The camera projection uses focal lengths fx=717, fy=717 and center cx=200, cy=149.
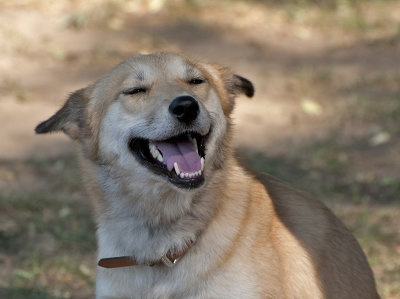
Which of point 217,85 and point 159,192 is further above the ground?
point 217,85

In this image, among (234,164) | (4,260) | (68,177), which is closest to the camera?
(234,164)

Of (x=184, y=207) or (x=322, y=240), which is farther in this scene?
(x=322, y=240)

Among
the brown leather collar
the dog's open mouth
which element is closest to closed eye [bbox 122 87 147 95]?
the dog's open mouth

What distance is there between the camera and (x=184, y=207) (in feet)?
11.1

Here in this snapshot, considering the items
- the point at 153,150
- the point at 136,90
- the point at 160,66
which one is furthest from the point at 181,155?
the point at 160,66

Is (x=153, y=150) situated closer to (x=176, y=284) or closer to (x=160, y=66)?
(x=160, y=66)

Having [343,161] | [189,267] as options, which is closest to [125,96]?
[189,267]

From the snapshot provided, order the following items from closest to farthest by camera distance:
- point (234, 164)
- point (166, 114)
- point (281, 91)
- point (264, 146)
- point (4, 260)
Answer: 1. point (166, 114)
2. point (234, 164)
3. point (4, 260)
4. point (264, 146)
5. point (281, 91)

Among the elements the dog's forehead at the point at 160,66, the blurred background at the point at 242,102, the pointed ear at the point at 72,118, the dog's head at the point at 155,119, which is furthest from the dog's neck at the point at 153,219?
the blurred background at the point at 242,102

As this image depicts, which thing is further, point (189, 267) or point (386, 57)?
point (386, 57)

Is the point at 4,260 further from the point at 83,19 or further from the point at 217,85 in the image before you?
the point at 83,19

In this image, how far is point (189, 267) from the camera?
3.30m

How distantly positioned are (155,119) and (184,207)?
44cm

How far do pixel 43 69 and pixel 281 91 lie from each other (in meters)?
2.64
